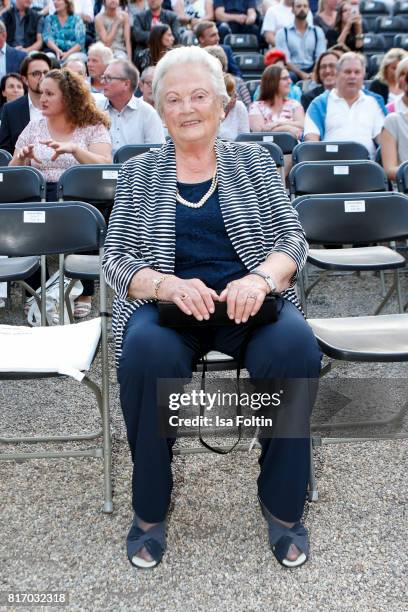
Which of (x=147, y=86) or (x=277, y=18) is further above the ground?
(x=277, y=18)

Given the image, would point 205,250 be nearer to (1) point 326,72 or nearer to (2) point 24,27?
(1) point 326,72

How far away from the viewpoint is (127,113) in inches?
211

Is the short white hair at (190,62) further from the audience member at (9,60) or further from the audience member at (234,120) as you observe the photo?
the audience member at (9,60)

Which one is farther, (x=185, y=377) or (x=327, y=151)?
(x=327, y=151)

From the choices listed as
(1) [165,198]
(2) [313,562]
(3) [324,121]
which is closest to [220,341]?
(1) [165,198]

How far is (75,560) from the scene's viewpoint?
2146mm

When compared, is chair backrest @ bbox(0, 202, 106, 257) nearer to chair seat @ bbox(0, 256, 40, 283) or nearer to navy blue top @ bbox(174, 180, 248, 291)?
chair seat @ bbox(0, 256, 40, 283)

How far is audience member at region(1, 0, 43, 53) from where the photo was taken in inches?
362

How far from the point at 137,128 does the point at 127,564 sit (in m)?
3.83

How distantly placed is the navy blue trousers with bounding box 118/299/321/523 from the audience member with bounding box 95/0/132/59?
25.6 ft

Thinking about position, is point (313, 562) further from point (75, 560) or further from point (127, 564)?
point (75, 560)

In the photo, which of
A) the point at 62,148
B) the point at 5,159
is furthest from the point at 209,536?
the point at 5,159

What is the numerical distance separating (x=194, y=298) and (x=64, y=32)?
804 cm

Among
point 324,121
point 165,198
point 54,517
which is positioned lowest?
point 54,517
